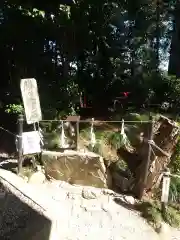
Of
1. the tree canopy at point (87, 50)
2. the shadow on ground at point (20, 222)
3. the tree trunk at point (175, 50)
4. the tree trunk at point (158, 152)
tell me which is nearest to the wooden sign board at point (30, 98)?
the shadow on ground at point (20, 222)

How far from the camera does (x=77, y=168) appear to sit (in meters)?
6.27

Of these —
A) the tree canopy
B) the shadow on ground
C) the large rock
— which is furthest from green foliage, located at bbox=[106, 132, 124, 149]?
the shadow on ground

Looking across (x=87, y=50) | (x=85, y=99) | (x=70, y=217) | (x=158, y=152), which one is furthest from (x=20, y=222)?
(x=87, y=50)

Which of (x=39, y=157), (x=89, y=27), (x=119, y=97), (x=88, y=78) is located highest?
(x=89, y=27)

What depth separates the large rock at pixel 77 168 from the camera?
20.4 feet

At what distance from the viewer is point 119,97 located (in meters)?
11.4

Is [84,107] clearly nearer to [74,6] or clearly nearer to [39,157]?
[74,6]

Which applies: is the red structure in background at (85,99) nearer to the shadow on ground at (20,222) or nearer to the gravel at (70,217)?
the gravel at (70,217)

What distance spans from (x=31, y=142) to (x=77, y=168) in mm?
1099

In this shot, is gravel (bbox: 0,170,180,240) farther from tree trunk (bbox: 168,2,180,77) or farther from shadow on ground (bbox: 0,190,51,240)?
tree trunk (bbox: 168,2,180,77)

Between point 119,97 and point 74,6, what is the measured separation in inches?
151

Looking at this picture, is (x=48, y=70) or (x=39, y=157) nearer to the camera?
(x=39, y=157)

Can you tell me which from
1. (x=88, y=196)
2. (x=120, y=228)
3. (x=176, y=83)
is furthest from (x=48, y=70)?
(x=120, y=228)

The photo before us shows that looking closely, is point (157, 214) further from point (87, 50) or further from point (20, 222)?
point (87, 50)
